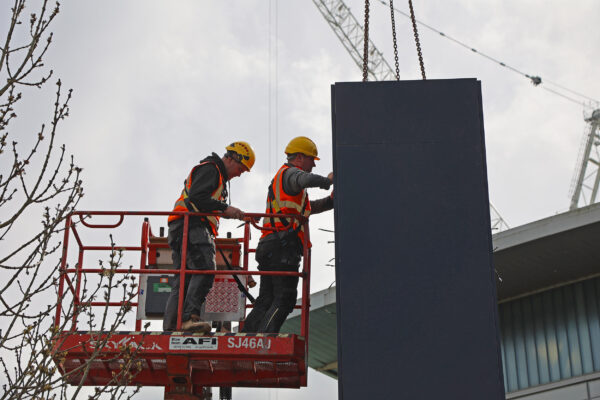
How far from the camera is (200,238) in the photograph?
1121 centimetres

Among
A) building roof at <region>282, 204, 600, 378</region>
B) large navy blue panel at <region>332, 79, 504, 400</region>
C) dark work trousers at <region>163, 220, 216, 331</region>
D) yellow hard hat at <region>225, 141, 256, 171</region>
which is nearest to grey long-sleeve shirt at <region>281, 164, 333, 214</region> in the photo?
yellow hard hat at <region>225, 141, 256, 171</region>

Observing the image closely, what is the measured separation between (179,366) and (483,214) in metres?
3.68

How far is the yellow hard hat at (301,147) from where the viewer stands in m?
11.8

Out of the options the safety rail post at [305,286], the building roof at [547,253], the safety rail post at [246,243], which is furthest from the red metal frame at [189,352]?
the building roof at [547,253]

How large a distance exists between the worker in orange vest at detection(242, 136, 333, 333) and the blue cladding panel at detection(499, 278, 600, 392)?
41.9ft

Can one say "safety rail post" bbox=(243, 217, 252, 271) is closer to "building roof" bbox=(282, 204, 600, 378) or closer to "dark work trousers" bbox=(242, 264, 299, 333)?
"dark work trousers" bbox=(242, 264, 299, 333)

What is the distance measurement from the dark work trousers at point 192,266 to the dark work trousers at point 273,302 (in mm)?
658

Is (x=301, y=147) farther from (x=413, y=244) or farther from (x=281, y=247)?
(x=413, y=244)

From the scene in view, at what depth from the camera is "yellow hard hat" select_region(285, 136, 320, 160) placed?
38.6 ft

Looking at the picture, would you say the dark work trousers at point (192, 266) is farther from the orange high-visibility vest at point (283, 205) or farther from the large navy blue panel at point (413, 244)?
the large navy blue panel at point (413, 244)

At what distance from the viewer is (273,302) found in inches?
444

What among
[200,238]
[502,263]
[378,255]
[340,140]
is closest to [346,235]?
[378,255]

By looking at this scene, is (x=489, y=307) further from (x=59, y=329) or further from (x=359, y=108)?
(x=59, y=329)

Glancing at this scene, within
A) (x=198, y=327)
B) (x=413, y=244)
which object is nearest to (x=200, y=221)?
(x=198, y=327)
